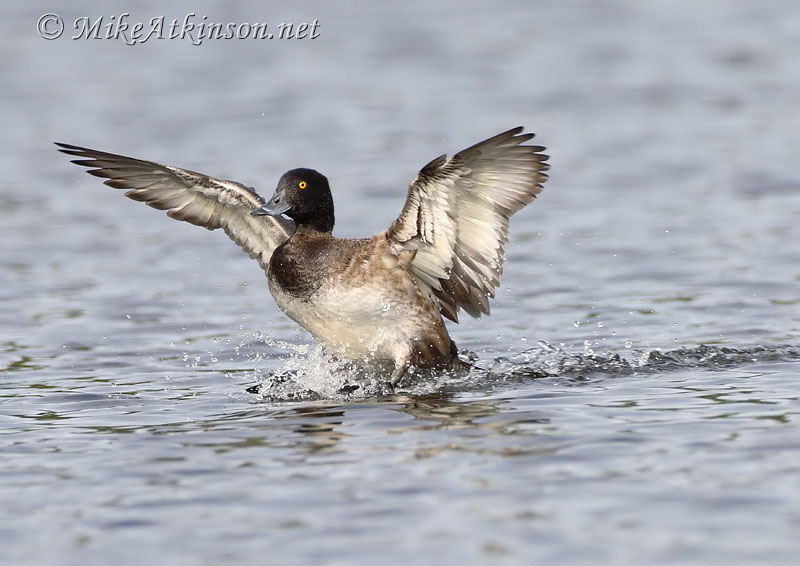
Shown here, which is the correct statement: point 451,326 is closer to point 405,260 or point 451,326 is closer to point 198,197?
point 405,260

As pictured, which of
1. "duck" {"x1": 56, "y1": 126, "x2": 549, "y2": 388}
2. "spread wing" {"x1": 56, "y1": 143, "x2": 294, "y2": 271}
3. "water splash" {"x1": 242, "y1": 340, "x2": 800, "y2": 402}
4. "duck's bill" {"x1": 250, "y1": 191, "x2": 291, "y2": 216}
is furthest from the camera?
"spread wing" {"x1": 56, "y1": 143, "x2": 294, "y2": 271}

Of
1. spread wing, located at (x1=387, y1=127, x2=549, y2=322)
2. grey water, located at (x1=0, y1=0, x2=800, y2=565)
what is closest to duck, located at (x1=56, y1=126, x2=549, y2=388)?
spread wing, located at (x1=387, y1=127, x2=549, y2=322)

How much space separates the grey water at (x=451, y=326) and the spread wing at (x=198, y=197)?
0.93 meters

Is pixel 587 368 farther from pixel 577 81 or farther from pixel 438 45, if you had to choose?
pixel 438 45

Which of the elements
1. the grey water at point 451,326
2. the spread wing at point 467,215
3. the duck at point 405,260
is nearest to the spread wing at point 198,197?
the duck at point 405,260

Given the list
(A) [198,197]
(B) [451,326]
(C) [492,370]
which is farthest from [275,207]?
(B) [451,326]

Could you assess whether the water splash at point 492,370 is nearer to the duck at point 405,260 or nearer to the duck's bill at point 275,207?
the duck at point 405,260

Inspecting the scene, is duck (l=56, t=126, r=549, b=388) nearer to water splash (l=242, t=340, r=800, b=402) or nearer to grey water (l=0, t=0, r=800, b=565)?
water splash (l=242, t=340, r=800, b=402)

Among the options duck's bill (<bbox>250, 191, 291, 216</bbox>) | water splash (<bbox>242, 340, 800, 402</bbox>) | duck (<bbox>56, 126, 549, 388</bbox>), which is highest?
duck's bill (<bbox>250, 191, 291, 216</bbox>)

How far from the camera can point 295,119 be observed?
62.6 ft

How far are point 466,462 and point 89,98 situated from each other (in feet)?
51.1

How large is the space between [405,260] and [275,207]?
3.10ft

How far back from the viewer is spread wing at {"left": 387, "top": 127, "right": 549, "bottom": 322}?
7980 mm

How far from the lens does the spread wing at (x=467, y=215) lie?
798 cm
